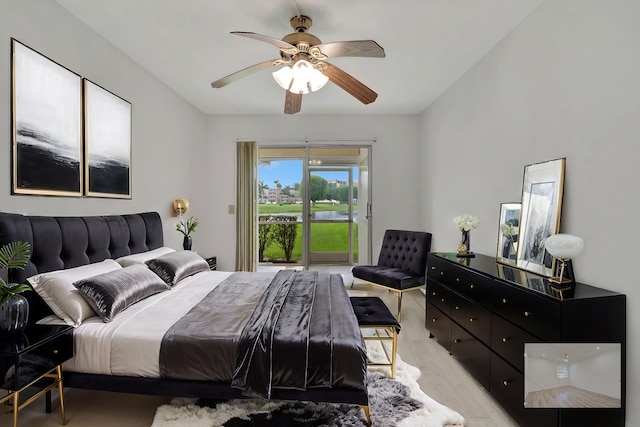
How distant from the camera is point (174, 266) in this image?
2.85 m

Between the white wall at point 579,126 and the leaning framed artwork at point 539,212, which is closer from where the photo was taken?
the white wall at point 579,126

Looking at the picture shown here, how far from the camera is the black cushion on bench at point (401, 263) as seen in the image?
371 cm

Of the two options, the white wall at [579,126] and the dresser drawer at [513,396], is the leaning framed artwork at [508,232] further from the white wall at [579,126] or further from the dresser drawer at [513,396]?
the dresser drawer at [513,396]

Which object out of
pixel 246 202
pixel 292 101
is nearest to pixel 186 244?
pixel 246 202

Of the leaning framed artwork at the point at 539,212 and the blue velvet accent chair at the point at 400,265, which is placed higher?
the leaning framed artwork at the point at 539,212

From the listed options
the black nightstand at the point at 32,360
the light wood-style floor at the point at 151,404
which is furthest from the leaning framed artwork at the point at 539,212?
the black nightstand at the point at 32,360

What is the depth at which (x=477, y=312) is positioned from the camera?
7.68 feet

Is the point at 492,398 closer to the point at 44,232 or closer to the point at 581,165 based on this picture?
the point at 581,165

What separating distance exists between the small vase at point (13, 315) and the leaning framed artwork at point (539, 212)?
10.3ft

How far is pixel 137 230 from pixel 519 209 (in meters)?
3.44

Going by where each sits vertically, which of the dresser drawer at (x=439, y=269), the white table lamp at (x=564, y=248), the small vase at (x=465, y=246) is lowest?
the dresser drawer at (x=439, y=269)

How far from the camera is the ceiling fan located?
6.90 feet

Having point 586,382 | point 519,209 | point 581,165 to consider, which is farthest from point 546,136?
point 586,382

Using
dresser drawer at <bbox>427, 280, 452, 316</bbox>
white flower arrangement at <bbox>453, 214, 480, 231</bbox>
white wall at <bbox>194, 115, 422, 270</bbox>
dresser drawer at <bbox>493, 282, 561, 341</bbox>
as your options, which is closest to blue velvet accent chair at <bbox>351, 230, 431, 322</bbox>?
dresser drawer at <bbox>427, 280, 452, 316</bbox>
